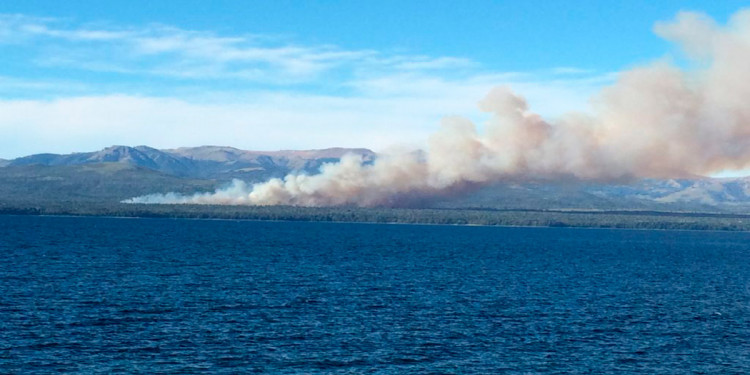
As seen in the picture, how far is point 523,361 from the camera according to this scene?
242ft

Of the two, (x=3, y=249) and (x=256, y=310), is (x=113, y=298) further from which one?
(x=3, y=249)

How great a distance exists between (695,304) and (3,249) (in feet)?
441

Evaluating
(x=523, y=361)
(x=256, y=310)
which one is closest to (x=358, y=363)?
(x=523, y=361)

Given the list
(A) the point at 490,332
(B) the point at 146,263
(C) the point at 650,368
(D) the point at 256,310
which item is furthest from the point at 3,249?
(C) the point at 650,368

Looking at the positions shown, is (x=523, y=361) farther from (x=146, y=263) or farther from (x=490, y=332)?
(x=146, y=263)

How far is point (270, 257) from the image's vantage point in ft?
594

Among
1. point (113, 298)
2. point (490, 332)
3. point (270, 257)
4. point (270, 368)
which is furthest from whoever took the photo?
point (270, 257)

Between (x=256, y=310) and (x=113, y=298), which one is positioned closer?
(x=256, y=310)

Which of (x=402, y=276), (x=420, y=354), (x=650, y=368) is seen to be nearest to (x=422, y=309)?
(x=420, y=354)

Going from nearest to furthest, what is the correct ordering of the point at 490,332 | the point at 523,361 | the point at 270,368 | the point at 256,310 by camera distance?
the point at 270,368, the point at 523,361, the point at 490,332, the point at 256,310

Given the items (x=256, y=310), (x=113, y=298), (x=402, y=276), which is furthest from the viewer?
(x=402, y=276)

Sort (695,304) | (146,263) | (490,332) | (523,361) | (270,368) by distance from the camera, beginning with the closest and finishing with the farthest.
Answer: (270,368), (523,361), (490,332), (695,304), (146,263)

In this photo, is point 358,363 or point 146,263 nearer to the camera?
point 358,363

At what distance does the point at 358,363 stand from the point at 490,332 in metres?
19.6
